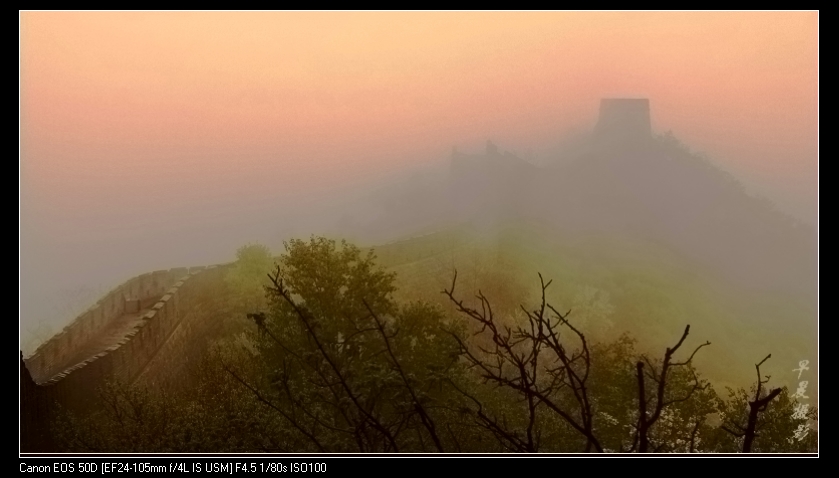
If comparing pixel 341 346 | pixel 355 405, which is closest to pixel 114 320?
pixel 341 346

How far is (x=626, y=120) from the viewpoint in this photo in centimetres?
556

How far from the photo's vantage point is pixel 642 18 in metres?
5.54

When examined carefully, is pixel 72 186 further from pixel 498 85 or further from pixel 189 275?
pixel 498 85

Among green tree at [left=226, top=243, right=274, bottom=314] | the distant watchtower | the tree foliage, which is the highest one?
the distant watchtower

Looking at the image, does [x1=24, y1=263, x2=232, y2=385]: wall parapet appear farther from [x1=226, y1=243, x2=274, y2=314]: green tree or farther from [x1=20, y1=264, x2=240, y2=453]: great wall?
[x1=226, y1=243, x2=274, y2=314]: green tree

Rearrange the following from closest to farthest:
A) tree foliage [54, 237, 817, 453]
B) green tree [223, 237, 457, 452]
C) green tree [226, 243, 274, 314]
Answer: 1. green tree [223, 237, 457, 452]
2. tree foliage [54, 237, 817, 453]
3. green tree [226, 243, 274, 314]

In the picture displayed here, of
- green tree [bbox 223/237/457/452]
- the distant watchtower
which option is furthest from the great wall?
the distant watchtower

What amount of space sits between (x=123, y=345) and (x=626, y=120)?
4148mm

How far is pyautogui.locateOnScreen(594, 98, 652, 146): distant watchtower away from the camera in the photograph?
5.49 metres

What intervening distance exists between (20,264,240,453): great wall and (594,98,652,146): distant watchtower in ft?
10.1

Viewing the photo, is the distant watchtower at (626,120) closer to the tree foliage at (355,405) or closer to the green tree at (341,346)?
the tree foliage at (355,405)

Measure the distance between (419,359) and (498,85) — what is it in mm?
2180

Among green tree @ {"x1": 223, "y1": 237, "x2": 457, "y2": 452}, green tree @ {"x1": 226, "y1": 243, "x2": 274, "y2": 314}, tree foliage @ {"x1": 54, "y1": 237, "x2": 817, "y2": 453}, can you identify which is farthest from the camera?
green tree @ {"x1": 226, "y1": 243, "x2": 274, "y2": 314}

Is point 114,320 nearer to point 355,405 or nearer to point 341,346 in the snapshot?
point 341,346
